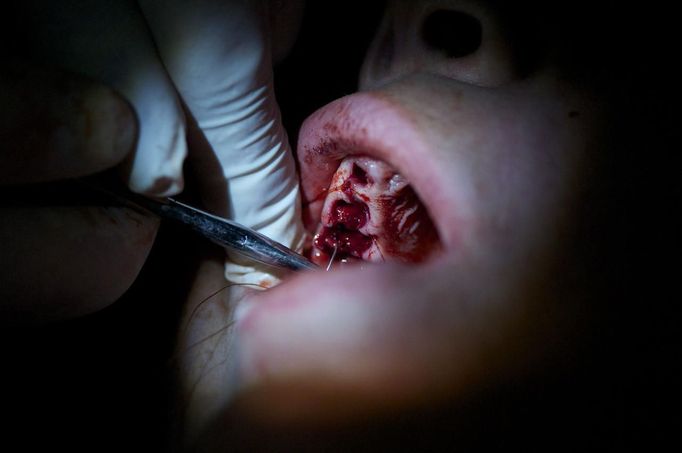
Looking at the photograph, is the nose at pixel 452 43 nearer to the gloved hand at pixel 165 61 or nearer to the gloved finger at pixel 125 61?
the gloved hand at pixel 165 61

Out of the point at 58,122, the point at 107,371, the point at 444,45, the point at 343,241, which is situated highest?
the point at 444,45

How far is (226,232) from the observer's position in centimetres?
61

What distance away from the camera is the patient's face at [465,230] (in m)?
0.42

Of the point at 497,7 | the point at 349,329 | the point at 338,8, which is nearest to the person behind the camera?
the point at 349,329

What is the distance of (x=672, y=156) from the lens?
50cm

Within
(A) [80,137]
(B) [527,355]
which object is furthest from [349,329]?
(A) [80,137]

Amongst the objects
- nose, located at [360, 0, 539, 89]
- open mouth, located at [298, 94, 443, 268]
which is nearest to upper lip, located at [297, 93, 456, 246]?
open mouth, located at [298, 94, 443, 268]

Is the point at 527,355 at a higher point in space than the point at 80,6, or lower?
lower

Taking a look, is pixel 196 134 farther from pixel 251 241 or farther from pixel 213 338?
pixel 213 338

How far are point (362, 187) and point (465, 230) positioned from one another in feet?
0.72

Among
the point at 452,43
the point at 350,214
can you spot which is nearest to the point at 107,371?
the point at 350,214

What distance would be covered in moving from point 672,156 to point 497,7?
9.7 inches

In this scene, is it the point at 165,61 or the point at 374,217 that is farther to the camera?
the point at 374,217

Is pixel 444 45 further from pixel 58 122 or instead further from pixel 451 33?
pixel 58 122
